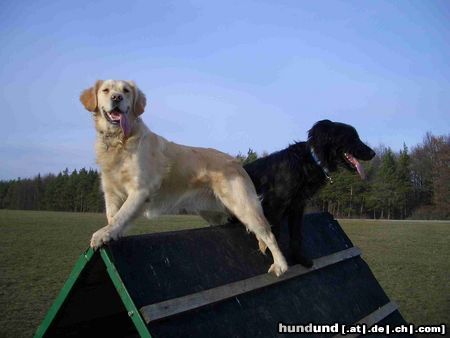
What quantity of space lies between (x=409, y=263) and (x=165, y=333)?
1024 cm

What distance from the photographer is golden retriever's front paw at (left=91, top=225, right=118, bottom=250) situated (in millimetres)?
2699

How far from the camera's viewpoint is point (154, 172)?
3.55 metres

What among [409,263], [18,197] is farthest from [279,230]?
[18,197]

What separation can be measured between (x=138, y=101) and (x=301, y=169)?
173 cm

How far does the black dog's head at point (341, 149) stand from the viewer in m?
4.39

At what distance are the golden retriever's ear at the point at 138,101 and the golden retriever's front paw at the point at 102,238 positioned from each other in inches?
54.8

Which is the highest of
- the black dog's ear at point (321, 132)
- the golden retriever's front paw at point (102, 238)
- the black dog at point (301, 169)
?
the black dog's ear at point (321, 132)

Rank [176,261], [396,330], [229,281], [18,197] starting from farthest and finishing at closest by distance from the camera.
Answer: [18,197] < [396,330] < [229,281] < [176,261]

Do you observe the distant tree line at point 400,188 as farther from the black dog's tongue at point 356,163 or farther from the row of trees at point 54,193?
the black dog's tongue at point 356,163

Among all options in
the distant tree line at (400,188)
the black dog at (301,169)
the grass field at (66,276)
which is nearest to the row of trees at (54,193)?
the distant tree line at (400,188)

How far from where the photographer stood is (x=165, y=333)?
2.60 metres

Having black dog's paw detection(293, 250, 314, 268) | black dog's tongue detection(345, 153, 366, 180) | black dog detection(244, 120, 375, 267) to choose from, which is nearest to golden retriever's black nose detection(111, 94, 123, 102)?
black dog detection(244, 120, 375, 267)

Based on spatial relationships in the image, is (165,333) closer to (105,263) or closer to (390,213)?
(105,263)

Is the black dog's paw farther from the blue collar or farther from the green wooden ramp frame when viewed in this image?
the green wooden ramp frame
